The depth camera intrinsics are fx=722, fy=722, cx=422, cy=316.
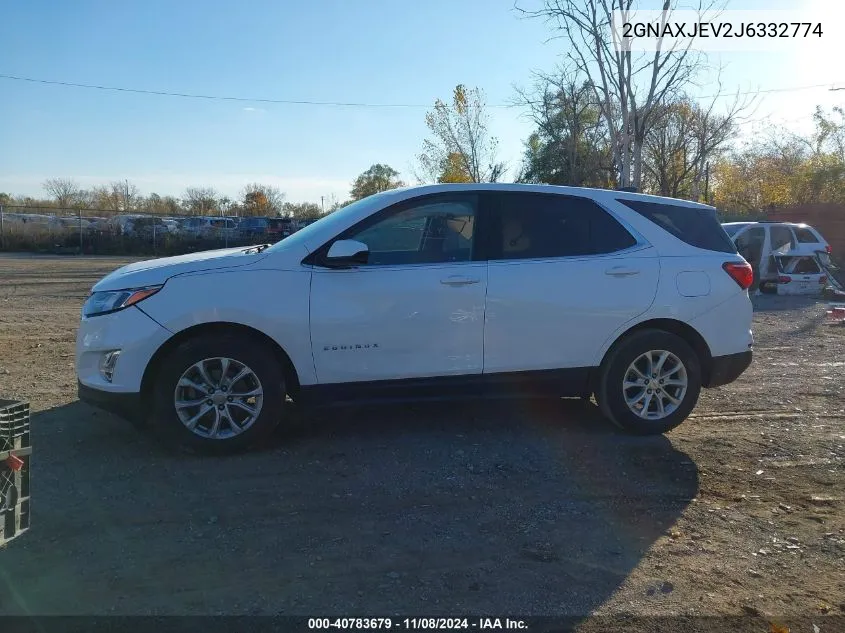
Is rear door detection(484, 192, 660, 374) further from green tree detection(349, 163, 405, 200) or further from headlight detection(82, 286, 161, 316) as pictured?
green tree detection(349, 163, 405, 200)

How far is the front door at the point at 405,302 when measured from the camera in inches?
198

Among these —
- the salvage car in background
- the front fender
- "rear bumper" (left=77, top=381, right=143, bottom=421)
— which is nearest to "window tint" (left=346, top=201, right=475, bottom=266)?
the front fender

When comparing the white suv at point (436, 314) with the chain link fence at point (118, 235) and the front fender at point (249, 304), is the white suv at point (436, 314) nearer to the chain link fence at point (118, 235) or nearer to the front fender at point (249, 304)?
the front fender at point (249, 304)

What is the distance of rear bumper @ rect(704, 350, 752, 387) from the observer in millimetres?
5645

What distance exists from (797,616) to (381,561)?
1.89 meters

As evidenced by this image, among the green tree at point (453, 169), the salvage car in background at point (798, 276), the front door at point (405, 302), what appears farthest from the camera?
the green tree at point (453, 169)

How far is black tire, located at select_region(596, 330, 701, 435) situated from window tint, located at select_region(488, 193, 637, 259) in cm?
74

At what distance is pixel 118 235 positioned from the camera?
112 feet

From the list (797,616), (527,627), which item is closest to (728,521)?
(797,616)

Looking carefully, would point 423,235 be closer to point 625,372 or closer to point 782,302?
point 625,372

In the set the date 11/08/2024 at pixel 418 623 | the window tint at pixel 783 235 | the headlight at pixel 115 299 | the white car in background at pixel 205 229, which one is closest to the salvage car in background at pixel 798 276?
the window tint at pixel 783 235

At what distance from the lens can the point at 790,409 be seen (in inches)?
250

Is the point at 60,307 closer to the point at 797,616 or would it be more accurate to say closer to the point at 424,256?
the point at 424,256

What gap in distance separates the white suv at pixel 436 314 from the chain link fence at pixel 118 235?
28204 millimetres
